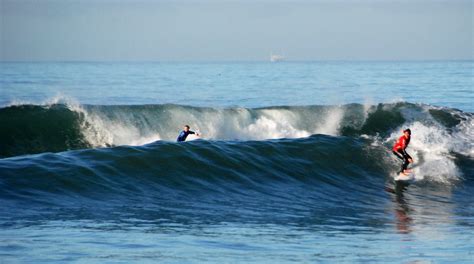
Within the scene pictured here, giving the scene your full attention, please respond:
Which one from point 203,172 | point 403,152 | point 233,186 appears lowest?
point 233,186

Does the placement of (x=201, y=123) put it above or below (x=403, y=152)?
above

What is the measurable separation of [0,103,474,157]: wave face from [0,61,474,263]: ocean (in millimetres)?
64

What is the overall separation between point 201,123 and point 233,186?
1169 cm

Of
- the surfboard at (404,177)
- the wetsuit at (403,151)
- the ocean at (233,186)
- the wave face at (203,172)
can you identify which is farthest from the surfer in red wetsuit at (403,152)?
the wave face at (203,172)

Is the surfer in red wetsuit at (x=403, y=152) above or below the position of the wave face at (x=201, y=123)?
below

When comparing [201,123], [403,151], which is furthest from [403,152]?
[201,123]

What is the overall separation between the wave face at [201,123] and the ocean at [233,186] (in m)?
0.06

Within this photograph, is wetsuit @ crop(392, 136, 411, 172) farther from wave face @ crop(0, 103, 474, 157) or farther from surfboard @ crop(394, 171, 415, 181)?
wave face @ crop(0, 103, 474, 157)

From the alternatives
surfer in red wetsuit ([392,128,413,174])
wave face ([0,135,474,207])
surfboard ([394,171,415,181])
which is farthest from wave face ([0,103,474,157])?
wave face ([0,135,474,207])

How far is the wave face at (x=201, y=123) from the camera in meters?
26.2

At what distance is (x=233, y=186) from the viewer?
63.0 ft

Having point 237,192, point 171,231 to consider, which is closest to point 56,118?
point 237,192

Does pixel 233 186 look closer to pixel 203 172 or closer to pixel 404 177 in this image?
pixel 203 172

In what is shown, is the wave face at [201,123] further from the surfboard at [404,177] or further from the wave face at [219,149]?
the surfboard at [404,177]
